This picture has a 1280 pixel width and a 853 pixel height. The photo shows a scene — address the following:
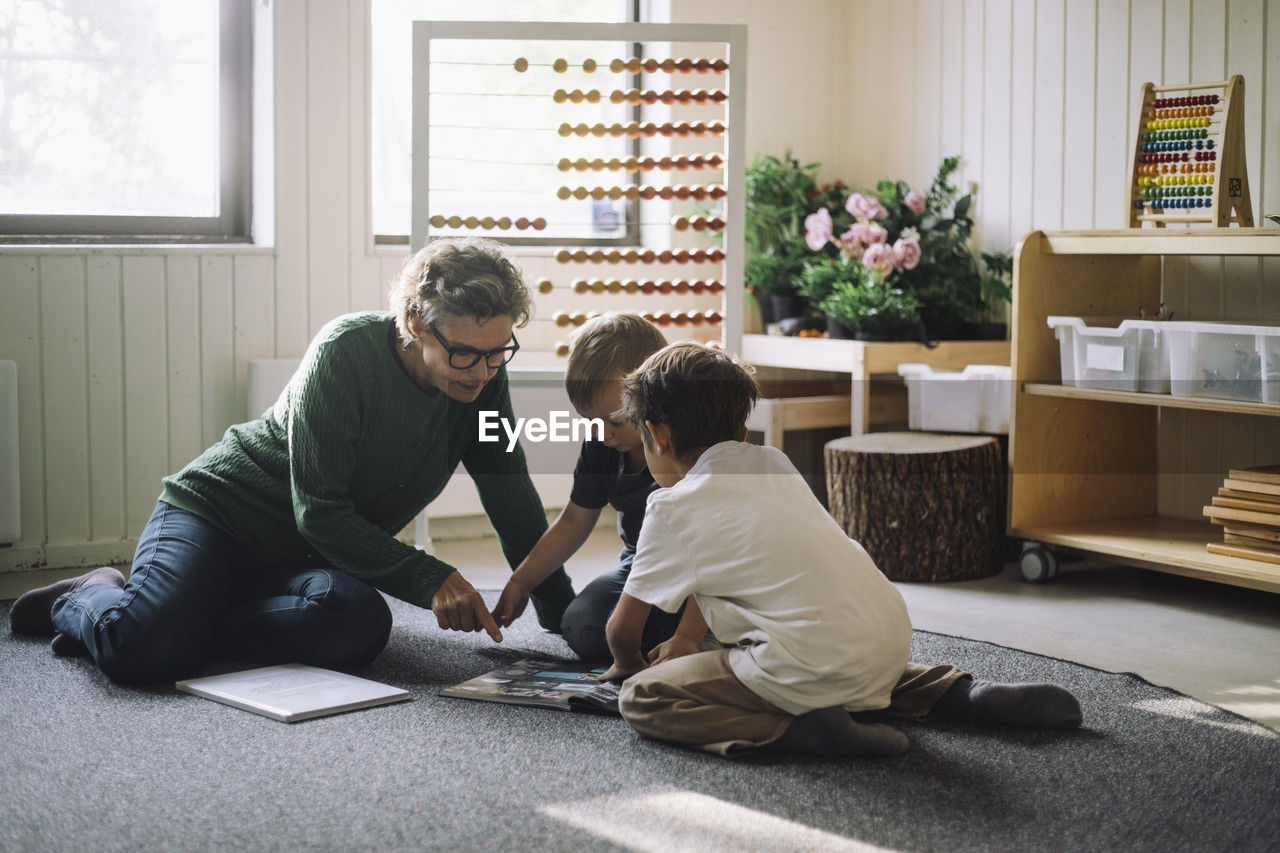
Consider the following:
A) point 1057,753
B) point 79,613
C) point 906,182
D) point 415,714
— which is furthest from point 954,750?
point 906,182

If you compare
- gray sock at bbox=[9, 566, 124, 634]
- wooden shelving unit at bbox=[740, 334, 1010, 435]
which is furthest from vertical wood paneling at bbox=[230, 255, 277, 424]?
wooden shelving unit at bbox=[740, 334, 1010, 435]

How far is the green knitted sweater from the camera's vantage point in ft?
7.08

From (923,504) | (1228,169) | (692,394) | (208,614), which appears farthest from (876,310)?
(208,614)

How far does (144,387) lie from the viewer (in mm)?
3277

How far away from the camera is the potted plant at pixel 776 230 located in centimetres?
387

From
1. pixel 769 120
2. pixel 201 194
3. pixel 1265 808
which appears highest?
pixel 769 120

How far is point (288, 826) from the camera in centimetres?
157

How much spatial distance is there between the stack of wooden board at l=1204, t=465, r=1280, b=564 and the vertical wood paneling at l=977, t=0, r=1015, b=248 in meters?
1.04

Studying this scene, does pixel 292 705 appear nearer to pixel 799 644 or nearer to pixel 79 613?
pixel 79 613

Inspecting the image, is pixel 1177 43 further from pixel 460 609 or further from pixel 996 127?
pixel 460 609

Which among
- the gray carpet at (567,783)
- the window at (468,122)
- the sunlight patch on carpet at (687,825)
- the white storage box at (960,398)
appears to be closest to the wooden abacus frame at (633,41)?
the window at (468,122)

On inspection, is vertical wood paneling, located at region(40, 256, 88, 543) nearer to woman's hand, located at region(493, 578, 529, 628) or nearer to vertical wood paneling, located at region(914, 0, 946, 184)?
woman's hand, located at region(493, 578, 529, 628)

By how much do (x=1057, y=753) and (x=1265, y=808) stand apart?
277 mm

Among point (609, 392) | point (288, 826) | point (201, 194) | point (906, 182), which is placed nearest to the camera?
point (288, 826)
